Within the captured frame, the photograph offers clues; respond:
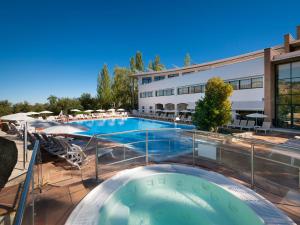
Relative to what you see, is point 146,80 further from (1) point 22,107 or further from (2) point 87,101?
(1) point 22,107

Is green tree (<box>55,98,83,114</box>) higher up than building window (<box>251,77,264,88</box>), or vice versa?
building window (<box>251,77,264,88</box>)

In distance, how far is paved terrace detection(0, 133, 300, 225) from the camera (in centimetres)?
373

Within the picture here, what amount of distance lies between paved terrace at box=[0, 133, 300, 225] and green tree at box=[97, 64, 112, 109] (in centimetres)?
3091

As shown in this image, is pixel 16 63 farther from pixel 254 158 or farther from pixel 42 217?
pixel 254 158

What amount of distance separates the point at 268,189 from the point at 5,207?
5891 millimetres

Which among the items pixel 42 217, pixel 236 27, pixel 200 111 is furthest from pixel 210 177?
pixel 236 27

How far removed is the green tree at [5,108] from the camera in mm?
24719

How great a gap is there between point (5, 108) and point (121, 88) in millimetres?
19998

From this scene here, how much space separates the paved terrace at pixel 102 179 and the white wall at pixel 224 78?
1349cm

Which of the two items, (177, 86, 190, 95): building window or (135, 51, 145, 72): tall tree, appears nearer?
(177, 86, 190, 95): building window

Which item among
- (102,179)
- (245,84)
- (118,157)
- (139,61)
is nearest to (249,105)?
(245,84)

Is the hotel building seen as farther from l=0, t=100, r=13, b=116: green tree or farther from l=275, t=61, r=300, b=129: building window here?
l=0, t=100, r=13, b=116: green tree

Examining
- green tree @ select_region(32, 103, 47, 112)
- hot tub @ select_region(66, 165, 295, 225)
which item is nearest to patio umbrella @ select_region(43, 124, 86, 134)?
hot tub @ select_region(66, 165, 295, 225)

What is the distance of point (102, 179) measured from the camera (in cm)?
532
